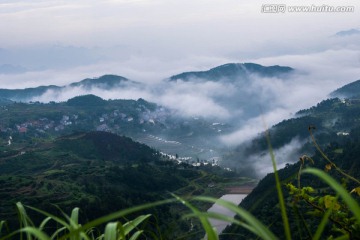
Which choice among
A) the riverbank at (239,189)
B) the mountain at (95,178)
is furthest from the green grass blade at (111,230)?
the riverbank at (239,189)

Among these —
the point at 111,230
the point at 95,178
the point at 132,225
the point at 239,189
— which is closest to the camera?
the point at 111,230

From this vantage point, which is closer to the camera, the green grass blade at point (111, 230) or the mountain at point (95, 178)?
the green grass blade at point (111, 230)

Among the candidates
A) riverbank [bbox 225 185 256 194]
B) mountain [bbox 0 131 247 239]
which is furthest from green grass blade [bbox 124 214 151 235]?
riverbank [bbox 225 185 256 194]

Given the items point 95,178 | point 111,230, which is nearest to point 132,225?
point 111,230

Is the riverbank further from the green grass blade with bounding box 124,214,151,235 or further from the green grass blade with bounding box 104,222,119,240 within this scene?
the green grass blade with bounding box 104,222,119,240

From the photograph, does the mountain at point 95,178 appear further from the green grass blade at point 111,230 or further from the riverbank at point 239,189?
the green grass blade at point 111,230

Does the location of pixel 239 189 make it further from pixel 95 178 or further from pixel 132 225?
pixel 132 225

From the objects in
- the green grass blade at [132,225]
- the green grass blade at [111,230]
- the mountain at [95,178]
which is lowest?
the mountain at [95,178]

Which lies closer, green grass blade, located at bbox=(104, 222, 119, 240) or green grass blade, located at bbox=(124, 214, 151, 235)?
green grass blade, located at bbox=(104, 222, 119, 240)

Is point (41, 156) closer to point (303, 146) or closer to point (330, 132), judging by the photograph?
point (303, 146)

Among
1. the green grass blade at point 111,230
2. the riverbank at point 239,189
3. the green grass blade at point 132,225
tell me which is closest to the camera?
the green grass blade at point 111,230

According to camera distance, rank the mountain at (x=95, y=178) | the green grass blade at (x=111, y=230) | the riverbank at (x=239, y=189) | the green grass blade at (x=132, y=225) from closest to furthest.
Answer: the green grass blade at (x=111, y=230) → the green grass blade at (x=132, y=225) → the mountain at (x=95, y=178) → the riverbank at (x=239, y=189)
